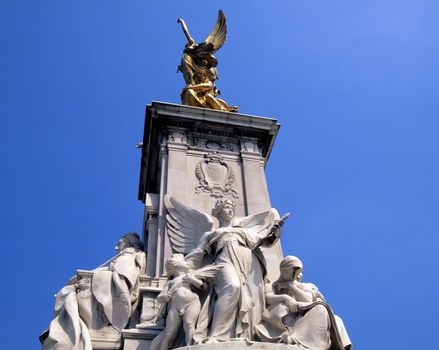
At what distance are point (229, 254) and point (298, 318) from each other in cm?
179

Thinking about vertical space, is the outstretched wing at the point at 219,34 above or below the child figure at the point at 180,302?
above

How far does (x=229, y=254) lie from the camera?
1142 cm

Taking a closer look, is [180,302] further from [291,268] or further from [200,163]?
[200,163]

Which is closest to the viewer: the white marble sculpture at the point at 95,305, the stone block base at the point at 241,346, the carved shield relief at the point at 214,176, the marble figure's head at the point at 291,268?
the stone block base at the point at 241,346

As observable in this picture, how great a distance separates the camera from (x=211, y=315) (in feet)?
34.8

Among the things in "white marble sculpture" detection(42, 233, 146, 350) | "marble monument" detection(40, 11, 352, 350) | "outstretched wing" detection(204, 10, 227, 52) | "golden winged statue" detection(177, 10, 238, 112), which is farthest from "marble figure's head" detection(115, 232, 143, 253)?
"outstretched wing" detection(204, 10, 227, 52)

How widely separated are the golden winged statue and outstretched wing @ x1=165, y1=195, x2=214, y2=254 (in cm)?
456

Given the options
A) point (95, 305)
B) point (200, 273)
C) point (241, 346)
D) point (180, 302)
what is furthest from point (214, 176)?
point (241, 346)

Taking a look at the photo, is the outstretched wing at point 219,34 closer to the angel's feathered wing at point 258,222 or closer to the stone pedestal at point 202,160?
the stone pedestal at point 202,160

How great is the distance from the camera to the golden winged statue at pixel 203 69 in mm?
17344

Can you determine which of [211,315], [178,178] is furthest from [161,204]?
[211,315]

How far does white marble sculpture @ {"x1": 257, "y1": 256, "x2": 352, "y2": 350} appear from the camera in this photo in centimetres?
Result: 1041

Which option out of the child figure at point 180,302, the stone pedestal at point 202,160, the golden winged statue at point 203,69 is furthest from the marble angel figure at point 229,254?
the golden winged statue at point 203,69

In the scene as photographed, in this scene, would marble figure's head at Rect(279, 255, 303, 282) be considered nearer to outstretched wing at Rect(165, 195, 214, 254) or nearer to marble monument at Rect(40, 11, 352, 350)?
marble monument at Rect(40, 11, 352, 350)
